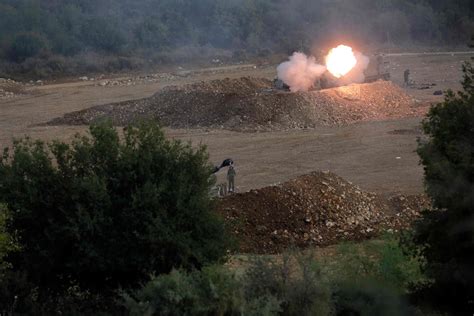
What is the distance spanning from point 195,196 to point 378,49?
67.9 meters

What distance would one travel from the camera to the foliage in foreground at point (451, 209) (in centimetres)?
945

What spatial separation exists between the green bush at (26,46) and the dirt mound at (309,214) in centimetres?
6426

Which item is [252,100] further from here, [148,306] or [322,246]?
[148,306]

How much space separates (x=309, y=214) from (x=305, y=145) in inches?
526

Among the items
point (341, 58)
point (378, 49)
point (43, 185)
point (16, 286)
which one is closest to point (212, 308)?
point (16, 286)

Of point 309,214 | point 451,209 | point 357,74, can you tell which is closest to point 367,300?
point 451,209

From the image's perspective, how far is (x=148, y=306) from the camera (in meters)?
8.27

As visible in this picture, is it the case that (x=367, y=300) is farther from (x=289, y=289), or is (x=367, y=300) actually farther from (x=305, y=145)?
(x=305, y=145)

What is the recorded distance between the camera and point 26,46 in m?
79.4

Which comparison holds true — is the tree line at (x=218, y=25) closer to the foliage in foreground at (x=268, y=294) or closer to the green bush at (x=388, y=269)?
the green bush at (x=388, y=269)

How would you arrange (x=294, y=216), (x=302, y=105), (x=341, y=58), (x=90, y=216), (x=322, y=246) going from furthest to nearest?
1. (x=341, y=58)
2. (x=302, y=105)
3. (x=294, y=216)
4. (x=322, y=246)
5. (x=90, y=216)

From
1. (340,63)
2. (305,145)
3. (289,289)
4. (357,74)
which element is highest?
(340,63)

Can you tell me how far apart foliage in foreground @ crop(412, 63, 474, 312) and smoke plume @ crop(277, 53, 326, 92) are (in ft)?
86.6

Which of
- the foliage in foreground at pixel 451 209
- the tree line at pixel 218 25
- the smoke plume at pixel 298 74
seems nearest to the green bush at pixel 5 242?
the foliage in foreground at pixel 451 209
